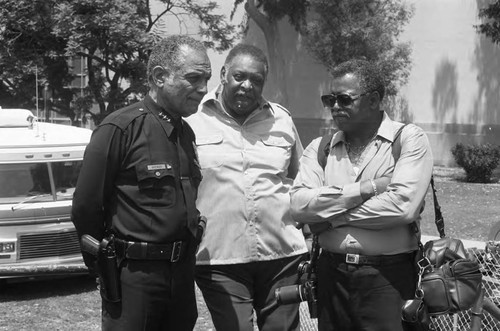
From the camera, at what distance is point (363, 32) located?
20.0m

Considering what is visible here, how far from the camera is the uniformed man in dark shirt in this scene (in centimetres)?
307

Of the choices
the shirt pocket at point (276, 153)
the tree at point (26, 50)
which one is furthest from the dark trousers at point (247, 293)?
the tree at point (26, 50)

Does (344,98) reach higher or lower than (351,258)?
higher

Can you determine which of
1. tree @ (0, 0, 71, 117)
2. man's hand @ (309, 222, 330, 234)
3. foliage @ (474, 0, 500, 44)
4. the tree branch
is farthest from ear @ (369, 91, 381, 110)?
the tree branch

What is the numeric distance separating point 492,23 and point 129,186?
18.3m

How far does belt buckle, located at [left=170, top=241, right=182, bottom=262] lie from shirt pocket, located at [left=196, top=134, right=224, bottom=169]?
2.15ft

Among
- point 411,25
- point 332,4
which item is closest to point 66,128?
point 332,4

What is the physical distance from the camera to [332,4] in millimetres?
20562

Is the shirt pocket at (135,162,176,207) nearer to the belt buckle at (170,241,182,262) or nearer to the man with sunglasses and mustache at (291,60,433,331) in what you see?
the belt buckle at (170,241,182,262)

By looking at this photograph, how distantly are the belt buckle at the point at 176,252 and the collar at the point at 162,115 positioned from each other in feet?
1.66

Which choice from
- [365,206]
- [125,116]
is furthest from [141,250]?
[365,206]

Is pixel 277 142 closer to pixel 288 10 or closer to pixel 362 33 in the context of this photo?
pixel 362 33

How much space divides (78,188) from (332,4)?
18.4 meters

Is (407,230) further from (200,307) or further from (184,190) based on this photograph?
(200,307)
